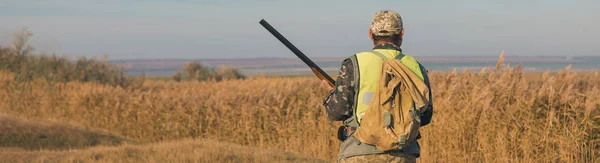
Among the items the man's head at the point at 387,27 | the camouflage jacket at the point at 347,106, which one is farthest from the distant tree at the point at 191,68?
the man's head at the point at 387,27

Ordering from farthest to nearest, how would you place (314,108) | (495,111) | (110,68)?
(110,68), (314,108), (495,111)

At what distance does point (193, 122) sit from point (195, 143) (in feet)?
18.6

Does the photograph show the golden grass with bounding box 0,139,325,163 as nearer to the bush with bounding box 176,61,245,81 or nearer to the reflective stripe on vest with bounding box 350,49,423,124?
the reflective stripe on vest with bounding box 350,49,423,124

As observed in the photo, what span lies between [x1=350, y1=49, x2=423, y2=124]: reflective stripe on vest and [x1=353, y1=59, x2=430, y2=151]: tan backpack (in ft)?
0.28

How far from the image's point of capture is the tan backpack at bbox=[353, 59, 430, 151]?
4.92 metres

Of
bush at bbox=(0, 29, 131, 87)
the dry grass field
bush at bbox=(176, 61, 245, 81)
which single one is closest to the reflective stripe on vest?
the dry grass field

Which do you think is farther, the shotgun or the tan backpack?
the shotgun

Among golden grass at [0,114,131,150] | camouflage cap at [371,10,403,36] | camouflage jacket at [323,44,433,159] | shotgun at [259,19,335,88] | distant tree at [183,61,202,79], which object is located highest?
camouflage cap at [371,10,403,36]

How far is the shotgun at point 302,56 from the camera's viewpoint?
6.09 m

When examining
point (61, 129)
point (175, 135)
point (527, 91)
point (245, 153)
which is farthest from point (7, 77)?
point (527, 91)

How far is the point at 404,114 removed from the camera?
498 centimetres

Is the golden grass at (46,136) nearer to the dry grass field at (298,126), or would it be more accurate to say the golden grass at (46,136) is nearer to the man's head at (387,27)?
the dry grass field at (298,126)

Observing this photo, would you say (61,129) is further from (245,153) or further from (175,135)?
(245,153)

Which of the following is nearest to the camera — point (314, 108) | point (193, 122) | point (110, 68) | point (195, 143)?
point (195, 143)
